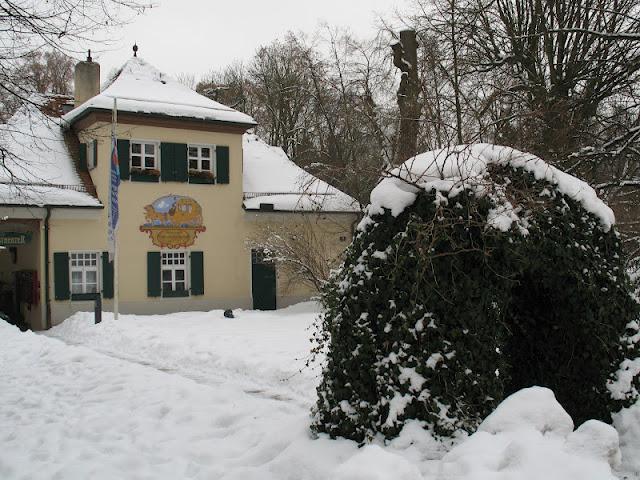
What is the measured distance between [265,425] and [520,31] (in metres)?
12.5

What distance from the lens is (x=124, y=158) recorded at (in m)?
21.1

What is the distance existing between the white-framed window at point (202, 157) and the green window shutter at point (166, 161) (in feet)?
2.18

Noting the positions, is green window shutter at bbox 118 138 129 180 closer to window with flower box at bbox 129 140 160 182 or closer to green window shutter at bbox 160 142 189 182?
window with flower box at bbox 129 140 160 182

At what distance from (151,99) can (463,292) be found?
62.2 feet

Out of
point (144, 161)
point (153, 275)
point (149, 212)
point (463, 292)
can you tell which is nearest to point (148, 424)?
point (463, 292)

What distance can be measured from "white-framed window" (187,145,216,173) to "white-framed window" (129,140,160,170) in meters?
1.10

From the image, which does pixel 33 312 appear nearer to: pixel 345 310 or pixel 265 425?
pixel 265 425

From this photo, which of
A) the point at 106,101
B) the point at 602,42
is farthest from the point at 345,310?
the point at 106,101

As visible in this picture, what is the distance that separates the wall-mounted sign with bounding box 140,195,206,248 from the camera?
21469mm

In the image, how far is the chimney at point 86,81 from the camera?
23469 millimetres

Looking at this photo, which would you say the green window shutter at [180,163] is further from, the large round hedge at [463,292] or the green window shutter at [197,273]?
the large round hedge at [463,292]

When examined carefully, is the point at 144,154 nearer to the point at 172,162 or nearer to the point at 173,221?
the point at 172,162

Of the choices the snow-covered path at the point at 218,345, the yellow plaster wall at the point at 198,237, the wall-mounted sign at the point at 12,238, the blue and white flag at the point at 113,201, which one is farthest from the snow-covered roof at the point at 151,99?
the snow-covered path at the point at 218,345

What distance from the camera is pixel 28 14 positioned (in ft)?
26.0
